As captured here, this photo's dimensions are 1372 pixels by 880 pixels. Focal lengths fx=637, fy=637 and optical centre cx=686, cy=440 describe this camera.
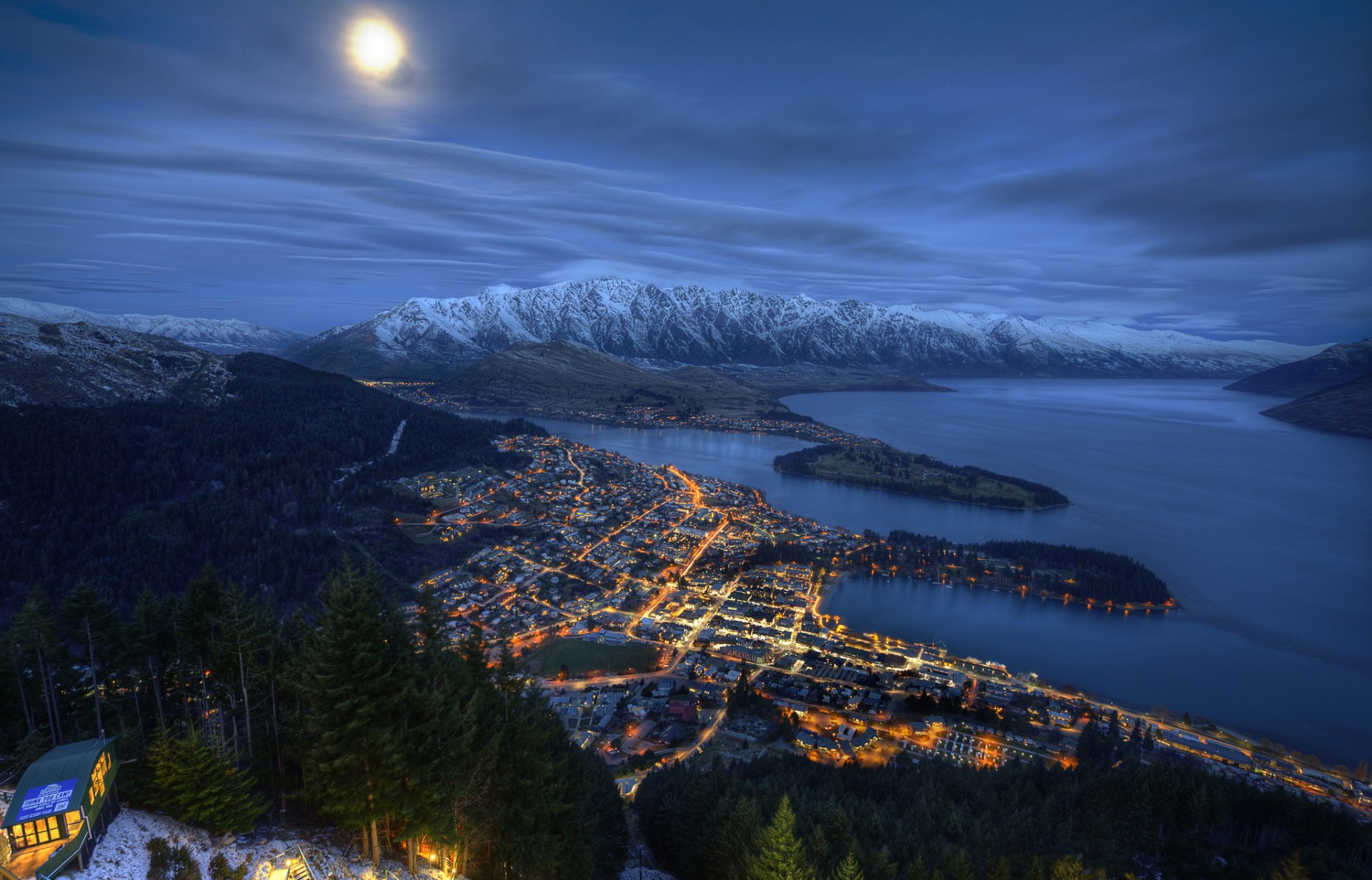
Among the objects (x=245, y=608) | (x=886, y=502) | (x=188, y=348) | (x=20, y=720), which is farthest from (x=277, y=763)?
(x=188, y=348)

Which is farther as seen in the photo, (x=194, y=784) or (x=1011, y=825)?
(x=1011, y=825)

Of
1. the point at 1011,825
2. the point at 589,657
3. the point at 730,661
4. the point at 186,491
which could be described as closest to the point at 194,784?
the point at 1011,825

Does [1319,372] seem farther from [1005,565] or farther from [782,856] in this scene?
[782,856]

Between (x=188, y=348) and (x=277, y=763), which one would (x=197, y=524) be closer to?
(x=277, y=763)

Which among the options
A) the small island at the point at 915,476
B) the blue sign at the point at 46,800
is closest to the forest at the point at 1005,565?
the small island at the point at 915,476

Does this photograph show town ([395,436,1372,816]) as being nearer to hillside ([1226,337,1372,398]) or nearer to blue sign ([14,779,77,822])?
blue sign ([14,779,77,822])

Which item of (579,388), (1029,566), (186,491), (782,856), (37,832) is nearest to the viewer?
(37,832)
